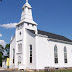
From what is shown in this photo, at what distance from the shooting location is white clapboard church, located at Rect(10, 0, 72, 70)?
93.4 feet

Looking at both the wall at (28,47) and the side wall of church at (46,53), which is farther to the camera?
the wall at (28,47)

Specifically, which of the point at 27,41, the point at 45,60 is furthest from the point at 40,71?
the point at 27,41

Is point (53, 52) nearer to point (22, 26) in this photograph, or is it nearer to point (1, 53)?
point (22, 26)

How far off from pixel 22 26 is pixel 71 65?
18.2 m

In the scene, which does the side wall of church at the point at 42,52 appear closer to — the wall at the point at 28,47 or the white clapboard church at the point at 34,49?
the white clapboard church at the point at 34,49

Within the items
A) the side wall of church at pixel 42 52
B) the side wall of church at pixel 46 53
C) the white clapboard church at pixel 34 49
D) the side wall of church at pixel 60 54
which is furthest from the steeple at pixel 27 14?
the side wall of church at pixel 60 54

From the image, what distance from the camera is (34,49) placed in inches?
1121

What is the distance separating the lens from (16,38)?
34125mm

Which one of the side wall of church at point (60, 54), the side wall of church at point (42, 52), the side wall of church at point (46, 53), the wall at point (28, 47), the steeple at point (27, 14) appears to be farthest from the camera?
the steeple at point (27, 14)

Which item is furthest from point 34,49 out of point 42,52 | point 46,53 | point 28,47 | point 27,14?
point 27,14

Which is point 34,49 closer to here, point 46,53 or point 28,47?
point 28,47

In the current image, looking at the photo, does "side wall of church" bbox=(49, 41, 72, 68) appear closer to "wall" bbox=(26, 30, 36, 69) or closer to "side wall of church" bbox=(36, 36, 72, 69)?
"side wall of church" bbox=(36, 36, 72, 69)

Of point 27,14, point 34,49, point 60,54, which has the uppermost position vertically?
point 27,14

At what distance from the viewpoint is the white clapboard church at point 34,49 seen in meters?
28.5
